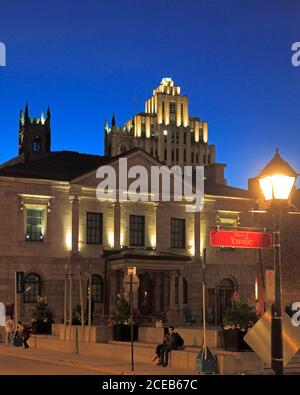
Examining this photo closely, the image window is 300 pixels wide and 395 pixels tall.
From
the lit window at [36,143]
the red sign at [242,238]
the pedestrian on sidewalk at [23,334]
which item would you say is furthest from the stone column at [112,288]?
the lit window at [36,143]

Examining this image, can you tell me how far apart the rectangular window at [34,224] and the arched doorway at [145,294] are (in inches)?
295

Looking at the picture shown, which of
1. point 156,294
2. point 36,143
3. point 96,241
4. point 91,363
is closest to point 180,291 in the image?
point 156,294

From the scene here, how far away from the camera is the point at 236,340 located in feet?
82.2

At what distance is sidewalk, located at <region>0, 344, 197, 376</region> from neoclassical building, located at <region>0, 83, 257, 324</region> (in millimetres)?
12705

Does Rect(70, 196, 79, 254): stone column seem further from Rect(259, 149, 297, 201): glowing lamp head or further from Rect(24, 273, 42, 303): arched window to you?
Rect(259, 149, 297, 201): glowing lamp head

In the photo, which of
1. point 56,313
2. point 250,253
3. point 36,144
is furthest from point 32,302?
point 36,144

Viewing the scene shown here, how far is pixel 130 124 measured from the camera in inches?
6905

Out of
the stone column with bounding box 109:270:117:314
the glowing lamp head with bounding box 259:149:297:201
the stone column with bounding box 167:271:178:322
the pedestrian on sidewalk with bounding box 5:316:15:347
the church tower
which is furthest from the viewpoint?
the church tower

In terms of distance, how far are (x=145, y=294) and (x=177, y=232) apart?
17.7ft

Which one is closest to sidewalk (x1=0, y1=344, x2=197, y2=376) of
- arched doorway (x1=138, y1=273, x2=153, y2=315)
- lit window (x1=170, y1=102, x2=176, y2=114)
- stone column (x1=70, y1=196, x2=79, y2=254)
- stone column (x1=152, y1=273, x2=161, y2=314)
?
stone column (x1=70, y1=196, x2=79, y2=254)

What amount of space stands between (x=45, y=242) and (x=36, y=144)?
101 m

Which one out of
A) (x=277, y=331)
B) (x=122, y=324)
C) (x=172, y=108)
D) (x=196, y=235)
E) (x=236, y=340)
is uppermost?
(x=172, y=108)

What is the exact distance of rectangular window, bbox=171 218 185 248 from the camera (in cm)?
5594

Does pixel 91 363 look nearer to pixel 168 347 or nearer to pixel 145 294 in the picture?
pixel 168 347
